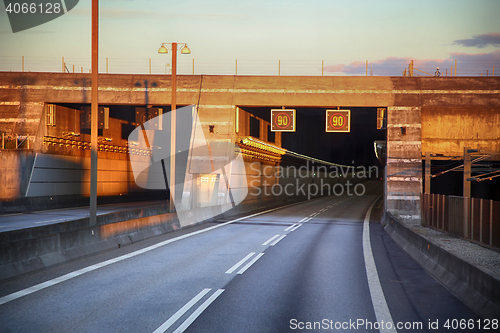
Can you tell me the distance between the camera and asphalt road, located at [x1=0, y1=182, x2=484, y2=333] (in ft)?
20.9

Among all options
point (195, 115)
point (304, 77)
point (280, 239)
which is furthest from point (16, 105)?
point (280, 239)

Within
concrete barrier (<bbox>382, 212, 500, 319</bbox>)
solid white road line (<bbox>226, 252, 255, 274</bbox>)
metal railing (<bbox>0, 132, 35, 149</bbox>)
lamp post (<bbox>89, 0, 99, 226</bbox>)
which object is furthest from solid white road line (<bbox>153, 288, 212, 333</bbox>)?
metal railing (<bbox>0, 132, 35, 149</bbox>)

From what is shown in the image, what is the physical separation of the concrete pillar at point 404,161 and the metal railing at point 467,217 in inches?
271

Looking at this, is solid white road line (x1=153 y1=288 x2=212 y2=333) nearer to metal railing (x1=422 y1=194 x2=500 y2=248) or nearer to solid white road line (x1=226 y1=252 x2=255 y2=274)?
solid white road line (x1=226 y1=252 x2=255 y2=274)

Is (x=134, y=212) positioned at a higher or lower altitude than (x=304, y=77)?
lower

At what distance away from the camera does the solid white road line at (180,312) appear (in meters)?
6.09

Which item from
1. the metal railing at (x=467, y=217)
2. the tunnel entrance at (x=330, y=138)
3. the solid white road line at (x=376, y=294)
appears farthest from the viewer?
the tunnel entrance at (x=330, y=138)

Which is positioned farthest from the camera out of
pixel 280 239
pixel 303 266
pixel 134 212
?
pixel 134 212

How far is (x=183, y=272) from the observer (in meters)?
9.91

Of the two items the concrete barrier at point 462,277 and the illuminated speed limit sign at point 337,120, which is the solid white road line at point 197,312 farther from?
the illuminated speed limit sign at point 337,120

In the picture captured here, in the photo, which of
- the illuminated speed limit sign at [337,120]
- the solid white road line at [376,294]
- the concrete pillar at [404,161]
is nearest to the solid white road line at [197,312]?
the solid white road line at [376,294]

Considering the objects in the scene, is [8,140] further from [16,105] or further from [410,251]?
[410,251]

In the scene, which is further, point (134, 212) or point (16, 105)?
point (16, 105)

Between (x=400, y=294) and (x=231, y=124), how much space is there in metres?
22.1
